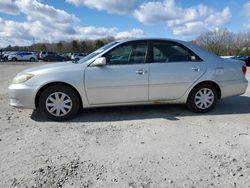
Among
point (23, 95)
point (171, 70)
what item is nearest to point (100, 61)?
point (171, 70)

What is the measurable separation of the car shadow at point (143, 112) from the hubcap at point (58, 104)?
0.75 feet

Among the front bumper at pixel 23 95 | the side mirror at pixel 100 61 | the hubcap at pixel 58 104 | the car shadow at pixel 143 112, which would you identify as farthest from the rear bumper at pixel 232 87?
the front bumper at pixel 23 95

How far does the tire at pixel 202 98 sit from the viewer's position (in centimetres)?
512

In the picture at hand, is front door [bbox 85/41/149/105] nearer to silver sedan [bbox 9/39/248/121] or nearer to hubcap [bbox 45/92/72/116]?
silver sedan [bbox 9/39/248/121]

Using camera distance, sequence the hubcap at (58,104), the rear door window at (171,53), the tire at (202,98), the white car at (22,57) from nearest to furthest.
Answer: the hubcap at (58,104)
the rear door window at (171,53)
the tire at (202,98)
the white car at (22,57)

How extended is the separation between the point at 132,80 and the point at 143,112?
84cm

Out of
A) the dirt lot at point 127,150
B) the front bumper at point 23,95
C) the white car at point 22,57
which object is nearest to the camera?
the dirt lot at point 127,150

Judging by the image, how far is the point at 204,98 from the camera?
5164 millimetres

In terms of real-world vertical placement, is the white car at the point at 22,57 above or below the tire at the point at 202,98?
above

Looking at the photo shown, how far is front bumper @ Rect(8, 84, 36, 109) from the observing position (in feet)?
14.8

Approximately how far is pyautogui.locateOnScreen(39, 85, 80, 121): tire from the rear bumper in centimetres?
305

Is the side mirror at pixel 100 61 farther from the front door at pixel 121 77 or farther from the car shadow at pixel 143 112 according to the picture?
the car shadow at pixel 143 112

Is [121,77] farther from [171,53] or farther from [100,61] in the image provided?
[171,53]

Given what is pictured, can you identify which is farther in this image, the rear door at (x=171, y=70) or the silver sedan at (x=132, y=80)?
the rear door at (x=171, y=70)
